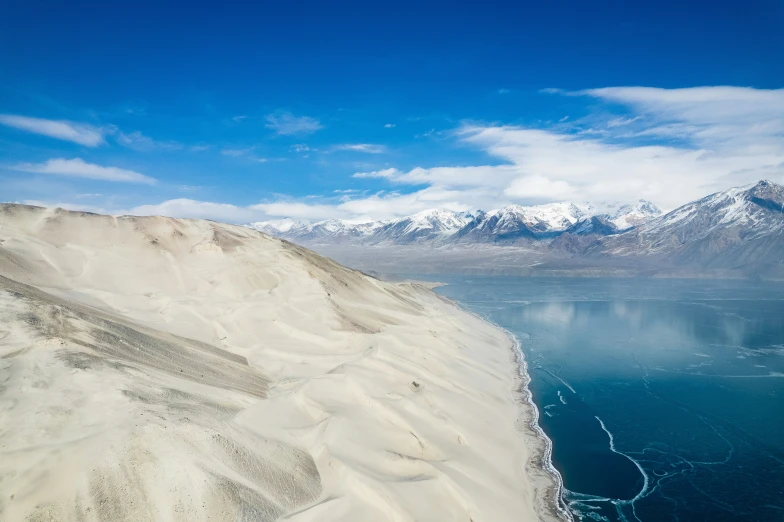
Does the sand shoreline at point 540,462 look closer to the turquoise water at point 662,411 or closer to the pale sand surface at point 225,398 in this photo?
the pale sand surface at point 225,398

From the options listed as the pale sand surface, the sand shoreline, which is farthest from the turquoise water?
the pale sand surface

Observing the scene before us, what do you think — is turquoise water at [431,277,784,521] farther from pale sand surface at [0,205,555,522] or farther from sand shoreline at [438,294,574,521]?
pale sand surface at [0,205,555,522]

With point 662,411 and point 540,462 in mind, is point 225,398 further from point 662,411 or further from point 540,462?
point 662,411

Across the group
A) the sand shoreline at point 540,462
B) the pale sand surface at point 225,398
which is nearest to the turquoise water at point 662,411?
the sand shoreline at point 540,462

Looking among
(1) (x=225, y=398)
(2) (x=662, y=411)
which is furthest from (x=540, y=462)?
(1) (x=225, y=398)

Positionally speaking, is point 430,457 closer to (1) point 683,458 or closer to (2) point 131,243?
(1) point 683,458

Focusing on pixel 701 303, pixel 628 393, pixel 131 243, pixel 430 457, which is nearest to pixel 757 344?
pixel 628 393
